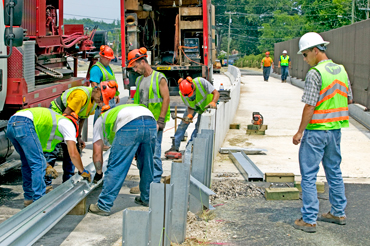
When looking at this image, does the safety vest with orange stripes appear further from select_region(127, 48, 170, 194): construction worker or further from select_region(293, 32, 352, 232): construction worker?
select_region(127, 48, 170, 194): construction worker

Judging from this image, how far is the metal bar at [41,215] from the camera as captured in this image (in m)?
4.31

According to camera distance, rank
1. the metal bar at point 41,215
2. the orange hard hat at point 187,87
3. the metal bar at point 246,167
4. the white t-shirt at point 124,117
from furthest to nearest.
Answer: the orange hard hat at point 187,87, the metal bar at point 246,167, the white t-shirt at point 124,117, the metal bar at point 41,215

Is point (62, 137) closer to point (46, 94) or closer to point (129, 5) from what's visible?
point (46, 94)

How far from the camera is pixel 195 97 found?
9094mm

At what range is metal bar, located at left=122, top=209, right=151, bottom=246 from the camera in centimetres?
370

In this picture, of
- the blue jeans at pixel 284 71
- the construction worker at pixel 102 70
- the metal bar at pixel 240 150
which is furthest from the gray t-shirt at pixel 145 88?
the blue jeans at pixel 284 71

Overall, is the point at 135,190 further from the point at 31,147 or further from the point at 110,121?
the point at 31,147

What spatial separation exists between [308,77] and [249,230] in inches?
69.9

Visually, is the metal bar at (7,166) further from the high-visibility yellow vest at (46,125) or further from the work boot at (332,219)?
the work boot at (332,219)

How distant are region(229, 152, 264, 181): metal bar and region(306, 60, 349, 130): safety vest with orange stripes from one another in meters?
2.27

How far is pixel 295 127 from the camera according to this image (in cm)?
1309

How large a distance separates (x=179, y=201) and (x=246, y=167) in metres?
3.20

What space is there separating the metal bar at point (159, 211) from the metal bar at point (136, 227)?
317 millimetres

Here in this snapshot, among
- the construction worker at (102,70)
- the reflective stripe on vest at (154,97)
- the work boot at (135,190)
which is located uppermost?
the construction worker at (102,70)
